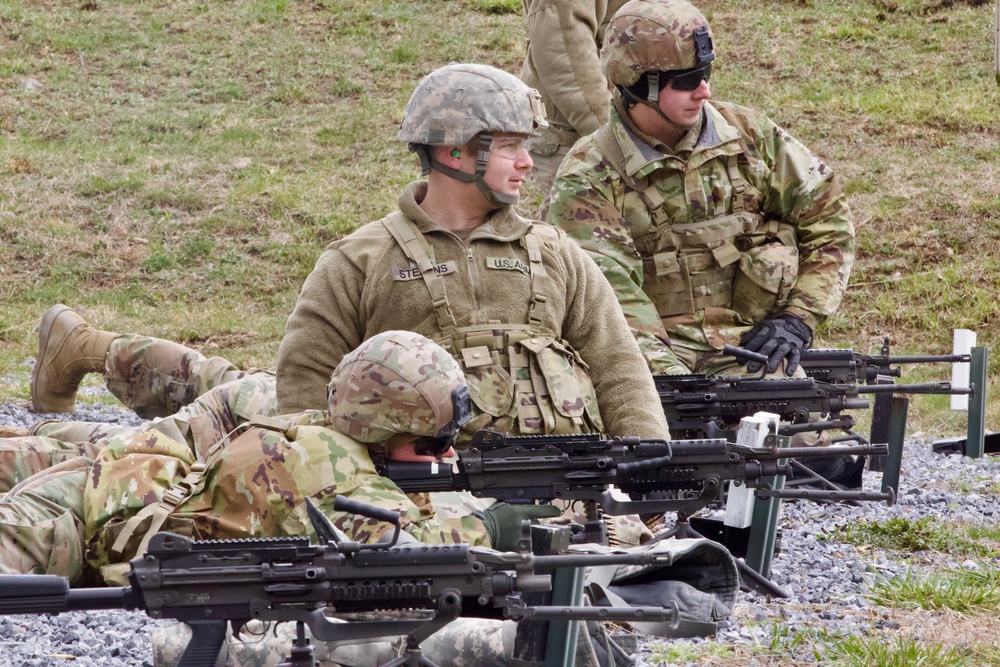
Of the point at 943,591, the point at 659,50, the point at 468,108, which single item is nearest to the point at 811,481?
the point at 943,591

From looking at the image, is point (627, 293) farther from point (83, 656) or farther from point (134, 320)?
point (134, 320)

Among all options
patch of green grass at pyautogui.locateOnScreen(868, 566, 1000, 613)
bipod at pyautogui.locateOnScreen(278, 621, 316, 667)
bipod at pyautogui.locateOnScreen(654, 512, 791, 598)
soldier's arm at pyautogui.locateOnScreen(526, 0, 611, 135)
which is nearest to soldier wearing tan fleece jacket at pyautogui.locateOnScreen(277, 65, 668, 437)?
bipod at pyautogui.locateOnScreen(654, 512, 791, 598)

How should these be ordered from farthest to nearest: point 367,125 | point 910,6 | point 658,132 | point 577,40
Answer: point 910,6, point 367,125, point 577,40, point 658,132

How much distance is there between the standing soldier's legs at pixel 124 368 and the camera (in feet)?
25.2

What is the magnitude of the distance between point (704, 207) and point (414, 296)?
2.12 meters

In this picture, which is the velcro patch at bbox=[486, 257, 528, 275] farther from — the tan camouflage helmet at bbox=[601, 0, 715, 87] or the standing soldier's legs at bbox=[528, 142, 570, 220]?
the standing soldier's legs at bbox=[528, 142, 570, 220]

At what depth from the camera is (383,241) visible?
18.3 feet

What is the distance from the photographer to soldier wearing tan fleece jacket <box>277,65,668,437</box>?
5.49 m

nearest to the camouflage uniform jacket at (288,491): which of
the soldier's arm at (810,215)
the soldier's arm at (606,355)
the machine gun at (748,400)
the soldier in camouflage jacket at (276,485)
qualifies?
the soldier in camouflage jacket at (276,485)

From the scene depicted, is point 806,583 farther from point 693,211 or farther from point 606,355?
point 693,211

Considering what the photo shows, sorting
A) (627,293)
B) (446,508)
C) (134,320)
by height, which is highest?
(627,293)

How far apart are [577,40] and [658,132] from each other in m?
1.71

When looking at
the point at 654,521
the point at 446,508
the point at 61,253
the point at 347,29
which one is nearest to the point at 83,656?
the point at 446,508

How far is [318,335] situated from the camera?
5.52m
